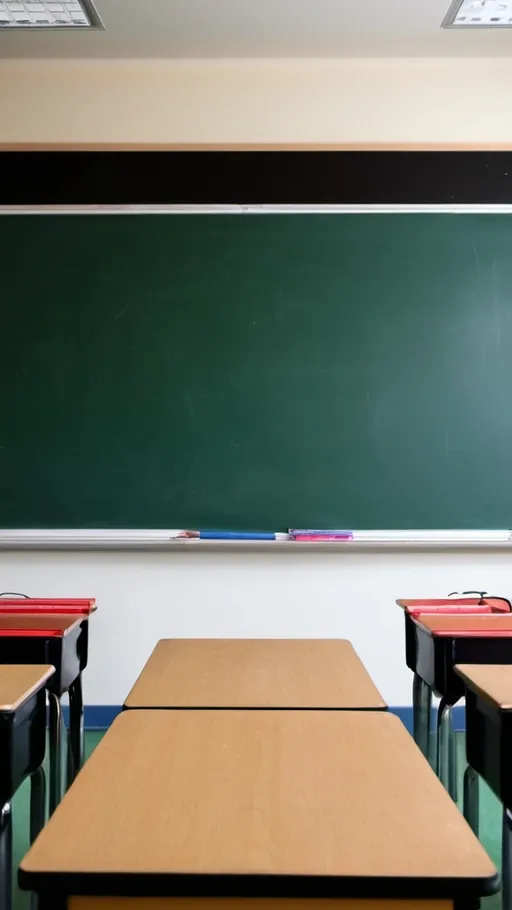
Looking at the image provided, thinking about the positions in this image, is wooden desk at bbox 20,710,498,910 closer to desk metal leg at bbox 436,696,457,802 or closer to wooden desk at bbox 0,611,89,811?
wooden desk at bbox 0,611,89,811

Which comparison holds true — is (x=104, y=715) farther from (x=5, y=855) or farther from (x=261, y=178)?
(x=261, y=178)

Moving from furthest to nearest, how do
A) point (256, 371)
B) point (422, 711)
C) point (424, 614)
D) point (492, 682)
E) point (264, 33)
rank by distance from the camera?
point (256, 371) → point (264, 33) → point (422, 711) → point (424, 614) → point (492, 682)

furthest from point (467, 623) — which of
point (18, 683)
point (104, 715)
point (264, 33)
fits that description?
point (264, 33)

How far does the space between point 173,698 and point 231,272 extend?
7.51 feet

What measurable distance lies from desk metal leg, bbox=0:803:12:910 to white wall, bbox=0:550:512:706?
6.95 ft

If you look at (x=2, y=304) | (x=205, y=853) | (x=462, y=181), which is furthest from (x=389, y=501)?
(x=205, y=853)

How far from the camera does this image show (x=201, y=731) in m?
1.48

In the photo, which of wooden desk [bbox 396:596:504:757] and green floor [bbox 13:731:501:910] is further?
wooden desk [bbox 396:596:504:757]

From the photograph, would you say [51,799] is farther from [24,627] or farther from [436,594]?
[436,594]

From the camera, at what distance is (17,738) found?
147cm

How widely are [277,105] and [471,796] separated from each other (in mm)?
3087

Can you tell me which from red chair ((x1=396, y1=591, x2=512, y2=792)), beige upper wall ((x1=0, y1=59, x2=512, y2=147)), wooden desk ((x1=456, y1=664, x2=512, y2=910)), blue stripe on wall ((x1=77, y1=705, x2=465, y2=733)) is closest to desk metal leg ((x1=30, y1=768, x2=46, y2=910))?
wooden desk ((x1=456, y1=664, x2=512, y2=910))

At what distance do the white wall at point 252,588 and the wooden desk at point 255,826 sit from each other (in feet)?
6.66

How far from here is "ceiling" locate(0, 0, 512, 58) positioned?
3162 millimetres
